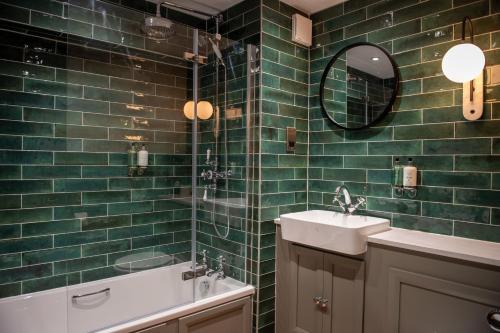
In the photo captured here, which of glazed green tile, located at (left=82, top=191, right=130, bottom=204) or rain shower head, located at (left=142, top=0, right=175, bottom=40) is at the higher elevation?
rain shower head, located at (left=142, top=0, right=175, bottom=40)

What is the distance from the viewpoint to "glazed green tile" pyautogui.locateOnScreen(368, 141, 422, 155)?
6.56 ft

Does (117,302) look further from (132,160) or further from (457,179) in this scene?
(457,179)

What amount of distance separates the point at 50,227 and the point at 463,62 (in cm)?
280

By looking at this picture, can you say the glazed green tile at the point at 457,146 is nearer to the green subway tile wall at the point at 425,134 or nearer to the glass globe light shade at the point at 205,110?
the green subway tile wall at the point at 425,134

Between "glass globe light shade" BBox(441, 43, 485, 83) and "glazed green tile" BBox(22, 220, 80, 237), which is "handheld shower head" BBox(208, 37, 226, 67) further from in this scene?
"glazed green tile" BBox(22, 220, 80, 237)

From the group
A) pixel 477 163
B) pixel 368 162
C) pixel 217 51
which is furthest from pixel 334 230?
pixel 217 51

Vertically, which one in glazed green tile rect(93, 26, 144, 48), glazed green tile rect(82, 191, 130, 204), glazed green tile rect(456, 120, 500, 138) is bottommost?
glazed green tile rect(82, 191, 130, 204)

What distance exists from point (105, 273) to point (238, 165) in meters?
1.34

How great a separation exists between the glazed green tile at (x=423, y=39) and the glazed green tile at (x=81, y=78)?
A: 2.11 metres

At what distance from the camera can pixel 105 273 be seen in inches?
97.3

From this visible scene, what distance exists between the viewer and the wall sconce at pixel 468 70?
1.66 m

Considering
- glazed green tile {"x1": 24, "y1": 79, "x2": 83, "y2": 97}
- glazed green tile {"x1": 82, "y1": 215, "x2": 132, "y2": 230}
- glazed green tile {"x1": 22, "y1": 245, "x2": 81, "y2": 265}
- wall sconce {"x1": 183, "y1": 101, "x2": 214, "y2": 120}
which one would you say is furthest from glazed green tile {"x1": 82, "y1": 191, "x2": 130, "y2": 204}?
wall sconce {"x1": 183, "y1": 101, "x2": 214, "y2": 120}

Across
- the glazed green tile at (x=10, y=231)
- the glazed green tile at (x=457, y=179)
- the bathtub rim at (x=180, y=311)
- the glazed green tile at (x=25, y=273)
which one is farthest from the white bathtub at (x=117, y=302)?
the glazed green tile at (x=457, y=179)

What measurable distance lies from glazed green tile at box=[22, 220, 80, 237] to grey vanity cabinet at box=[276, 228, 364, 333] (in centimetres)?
153
